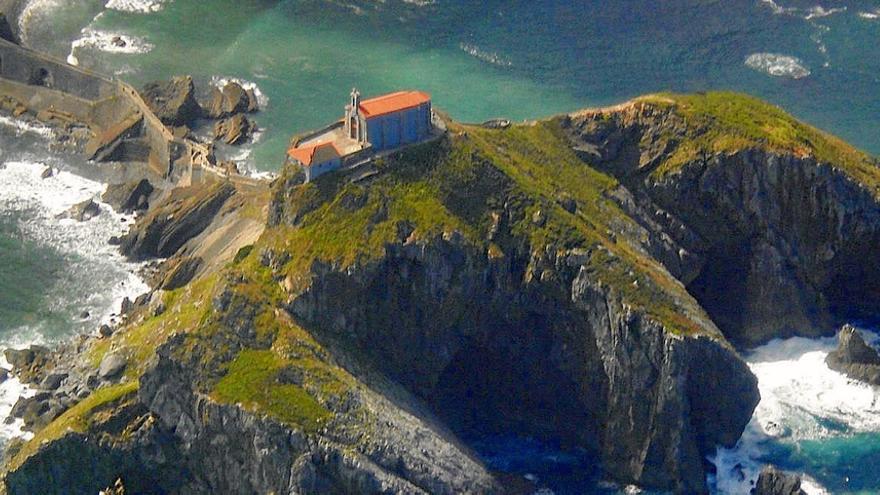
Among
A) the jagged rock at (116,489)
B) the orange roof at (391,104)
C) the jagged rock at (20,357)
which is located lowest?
the jagged rock at (20,357)

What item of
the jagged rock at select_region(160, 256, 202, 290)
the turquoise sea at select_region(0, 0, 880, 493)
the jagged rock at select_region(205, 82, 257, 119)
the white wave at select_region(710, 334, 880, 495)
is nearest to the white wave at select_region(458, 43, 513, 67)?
the turquoise sea at select_region(0, 0, 880, 493)

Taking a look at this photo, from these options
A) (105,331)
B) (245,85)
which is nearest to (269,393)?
(105,331)

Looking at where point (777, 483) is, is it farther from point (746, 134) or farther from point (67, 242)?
point (67, 242)

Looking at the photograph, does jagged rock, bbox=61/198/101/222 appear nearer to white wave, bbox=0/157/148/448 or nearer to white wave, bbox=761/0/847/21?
white wave, bbox=0/157/148/448

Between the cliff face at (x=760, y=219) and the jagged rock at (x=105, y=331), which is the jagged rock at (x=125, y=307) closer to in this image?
the jagged rock at (x=105, y=331)

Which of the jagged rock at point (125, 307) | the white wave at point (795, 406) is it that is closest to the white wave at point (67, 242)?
the jagged rock at point (125, 307)

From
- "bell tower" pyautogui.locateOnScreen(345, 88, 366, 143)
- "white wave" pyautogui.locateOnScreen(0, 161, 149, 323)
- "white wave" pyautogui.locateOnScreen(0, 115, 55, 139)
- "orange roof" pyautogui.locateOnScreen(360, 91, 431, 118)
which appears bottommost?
"white wave" pyautogui.locateOnScreen(0, 161, 149, 323)
